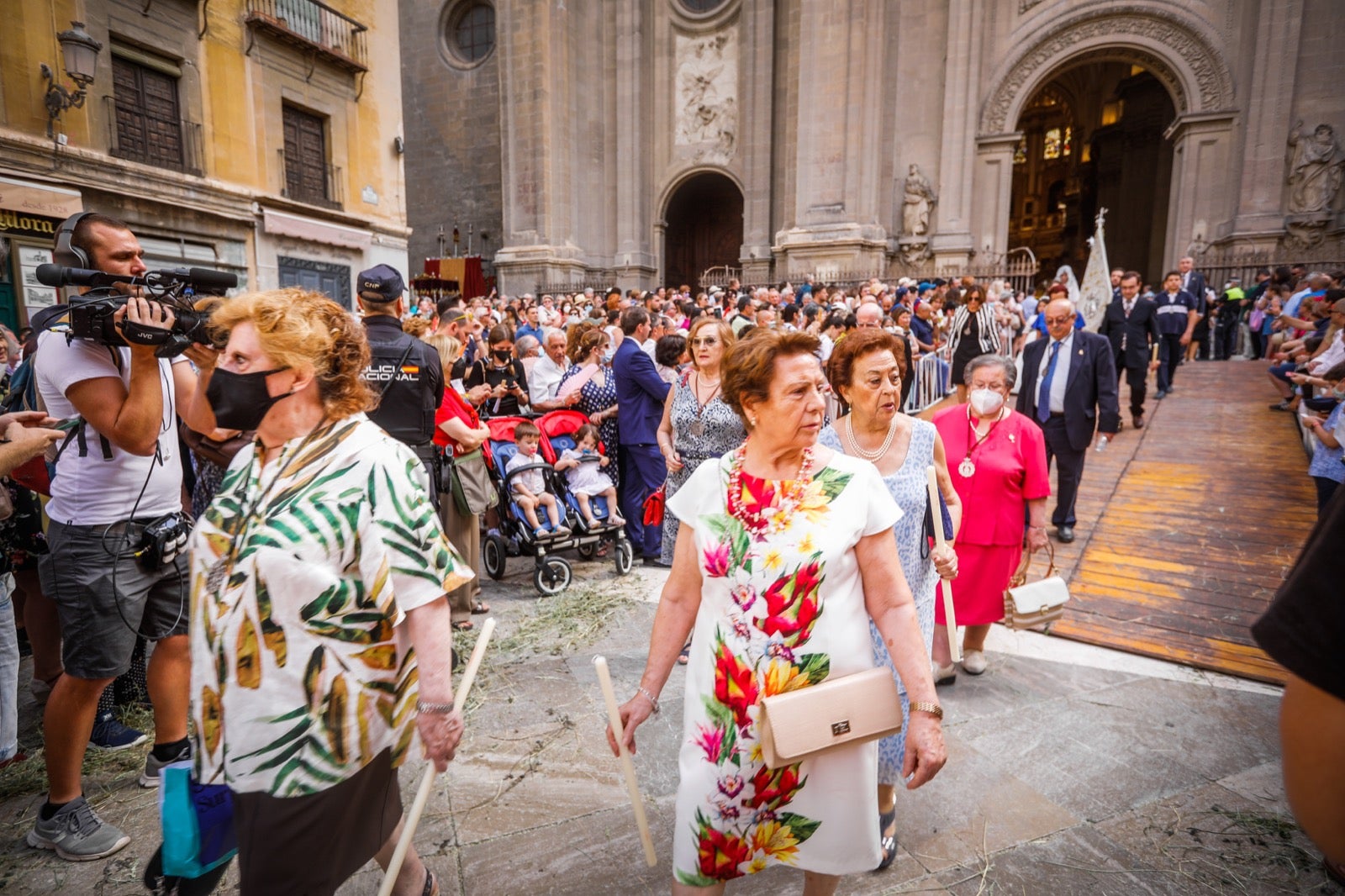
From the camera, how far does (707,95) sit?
23250 mm

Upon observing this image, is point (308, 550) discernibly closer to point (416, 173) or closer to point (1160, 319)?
point (1160, 319)

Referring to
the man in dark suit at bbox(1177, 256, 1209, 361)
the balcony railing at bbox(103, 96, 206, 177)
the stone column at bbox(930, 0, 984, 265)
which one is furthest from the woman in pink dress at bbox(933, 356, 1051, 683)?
the stone column at bbox(930, 0, 984, 265)

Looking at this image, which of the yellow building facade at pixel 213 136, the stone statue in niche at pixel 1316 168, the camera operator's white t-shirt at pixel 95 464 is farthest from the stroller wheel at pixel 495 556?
the stone statue in niche at pixel 1316 168

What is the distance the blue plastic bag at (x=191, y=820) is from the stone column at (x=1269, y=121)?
2307cm

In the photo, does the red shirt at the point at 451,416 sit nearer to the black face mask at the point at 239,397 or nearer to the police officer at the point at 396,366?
the police officer at the point at 396,366

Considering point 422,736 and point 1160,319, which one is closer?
point 422,736

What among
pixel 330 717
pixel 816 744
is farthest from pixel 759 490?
pixel 330 717

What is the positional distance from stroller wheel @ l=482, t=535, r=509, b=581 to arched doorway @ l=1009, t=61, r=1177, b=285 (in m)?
24.8

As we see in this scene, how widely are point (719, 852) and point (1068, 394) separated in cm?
605

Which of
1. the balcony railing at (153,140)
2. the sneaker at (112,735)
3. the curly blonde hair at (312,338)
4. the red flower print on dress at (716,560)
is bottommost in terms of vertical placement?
the sneaker at (112,735)

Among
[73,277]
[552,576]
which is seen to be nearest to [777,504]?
[73,277]

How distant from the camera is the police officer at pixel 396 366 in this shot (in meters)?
3.85

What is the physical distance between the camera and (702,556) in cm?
196

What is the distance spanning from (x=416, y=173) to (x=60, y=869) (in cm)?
2901
